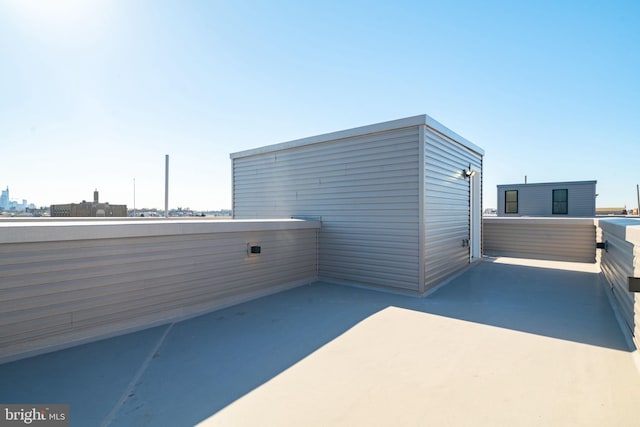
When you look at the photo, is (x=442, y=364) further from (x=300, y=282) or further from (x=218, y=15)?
(x=218, y=15)

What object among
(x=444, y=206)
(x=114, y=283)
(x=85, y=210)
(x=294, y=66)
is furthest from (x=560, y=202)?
(x=85, y=210)

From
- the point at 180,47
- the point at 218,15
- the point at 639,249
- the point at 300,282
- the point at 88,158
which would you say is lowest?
the point at 300,282

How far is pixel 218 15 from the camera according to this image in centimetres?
593

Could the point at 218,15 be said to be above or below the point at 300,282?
above

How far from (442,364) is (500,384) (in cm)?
45

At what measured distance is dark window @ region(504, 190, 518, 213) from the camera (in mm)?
15391

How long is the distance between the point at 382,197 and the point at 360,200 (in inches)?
17.9

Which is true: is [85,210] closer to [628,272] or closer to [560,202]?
[628,272]

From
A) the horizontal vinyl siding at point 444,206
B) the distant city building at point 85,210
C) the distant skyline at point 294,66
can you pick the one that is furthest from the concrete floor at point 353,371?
the distant city building at point 85,210

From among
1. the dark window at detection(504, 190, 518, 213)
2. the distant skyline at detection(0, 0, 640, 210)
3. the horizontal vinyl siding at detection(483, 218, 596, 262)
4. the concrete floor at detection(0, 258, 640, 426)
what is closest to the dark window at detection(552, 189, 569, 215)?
the dark window at detection(504, 190, 518, 213)

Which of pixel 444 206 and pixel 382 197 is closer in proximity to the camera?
pixel 382 197

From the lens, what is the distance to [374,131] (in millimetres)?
5258

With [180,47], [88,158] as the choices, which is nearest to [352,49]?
[180,47]

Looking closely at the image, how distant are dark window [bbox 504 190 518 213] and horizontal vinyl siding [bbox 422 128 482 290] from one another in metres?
10.3
